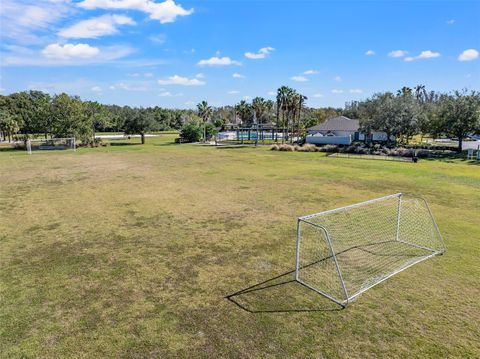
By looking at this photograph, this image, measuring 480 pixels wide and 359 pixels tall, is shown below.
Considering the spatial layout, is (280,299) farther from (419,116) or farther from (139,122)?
(139,122)

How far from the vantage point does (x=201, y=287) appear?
806cm

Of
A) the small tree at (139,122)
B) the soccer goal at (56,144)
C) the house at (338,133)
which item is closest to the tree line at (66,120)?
the small tree at (139,122)

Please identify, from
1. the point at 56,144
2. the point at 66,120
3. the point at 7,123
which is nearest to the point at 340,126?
the point at 66,120

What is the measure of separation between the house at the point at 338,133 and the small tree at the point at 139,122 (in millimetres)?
28831

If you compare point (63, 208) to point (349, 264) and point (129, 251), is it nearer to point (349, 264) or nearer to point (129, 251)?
point (129, 251)

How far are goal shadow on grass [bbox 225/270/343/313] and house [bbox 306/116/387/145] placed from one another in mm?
48018

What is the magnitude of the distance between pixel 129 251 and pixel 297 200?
932 centimetres

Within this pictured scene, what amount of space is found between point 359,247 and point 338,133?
49.9 m

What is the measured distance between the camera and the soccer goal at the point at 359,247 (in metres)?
8.27

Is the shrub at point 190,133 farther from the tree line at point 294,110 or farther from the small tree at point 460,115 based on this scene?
the small tree at point 460,115

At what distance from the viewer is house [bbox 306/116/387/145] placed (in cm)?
5344

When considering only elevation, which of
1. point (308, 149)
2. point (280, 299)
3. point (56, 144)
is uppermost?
point (56, 144)

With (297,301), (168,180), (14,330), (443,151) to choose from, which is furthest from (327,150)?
(14,330)

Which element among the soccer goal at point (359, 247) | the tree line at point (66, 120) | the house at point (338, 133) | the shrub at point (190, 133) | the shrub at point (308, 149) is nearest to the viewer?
the soccer goal at point (359, 247)
